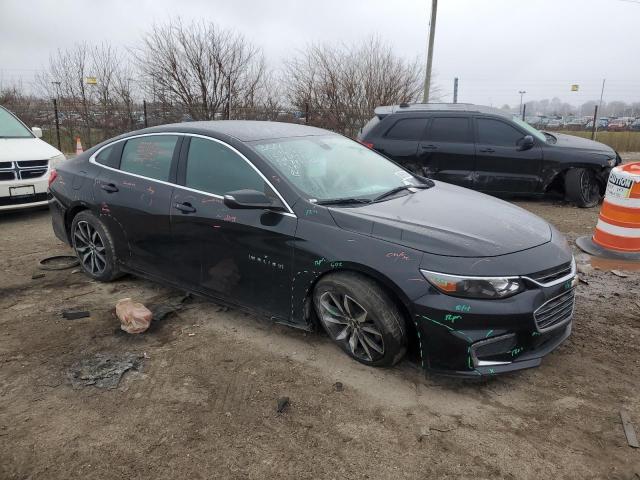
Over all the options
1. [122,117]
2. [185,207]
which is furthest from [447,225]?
[122,117]

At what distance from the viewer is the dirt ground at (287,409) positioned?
2516mm

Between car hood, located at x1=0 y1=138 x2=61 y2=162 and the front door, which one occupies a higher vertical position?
car hood, located at x1=0 y1=138 x2=61 y2=162

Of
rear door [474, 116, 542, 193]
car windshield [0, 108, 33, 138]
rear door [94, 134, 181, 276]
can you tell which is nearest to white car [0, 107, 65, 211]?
car windshield [0, 108, 33, 138]

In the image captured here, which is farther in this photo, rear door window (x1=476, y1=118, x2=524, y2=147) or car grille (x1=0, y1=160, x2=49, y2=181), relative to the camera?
rear door window (x1=476, y1=118, x2=524, y2=147)

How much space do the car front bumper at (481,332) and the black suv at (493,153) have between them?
5.80 metres

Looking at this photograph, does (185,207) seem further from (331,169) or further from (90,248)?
(90,248)

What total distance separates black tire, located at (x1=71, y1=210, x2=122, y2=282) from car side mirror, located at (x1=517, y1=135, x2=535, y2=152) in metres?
A: 6.57

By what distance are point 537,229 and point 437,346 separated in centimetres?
123

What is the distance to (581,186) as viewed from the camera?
826 centimetres

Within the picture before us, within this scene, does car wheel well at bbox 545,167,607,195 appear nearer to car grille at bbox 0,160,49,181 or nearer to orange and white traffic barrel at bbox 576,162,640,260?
orange and white traffic barrel at bbox 576,162,640,260

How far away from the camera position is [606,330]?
389cm

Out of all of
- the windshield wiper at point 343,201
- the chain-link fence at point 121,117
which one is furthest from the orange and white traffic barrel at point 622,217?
the chain-link fence at point 121,117

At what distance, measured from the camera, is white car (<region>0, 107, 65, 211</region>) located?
706cm

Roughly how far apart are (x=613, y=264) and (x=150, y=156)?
4941 mm
